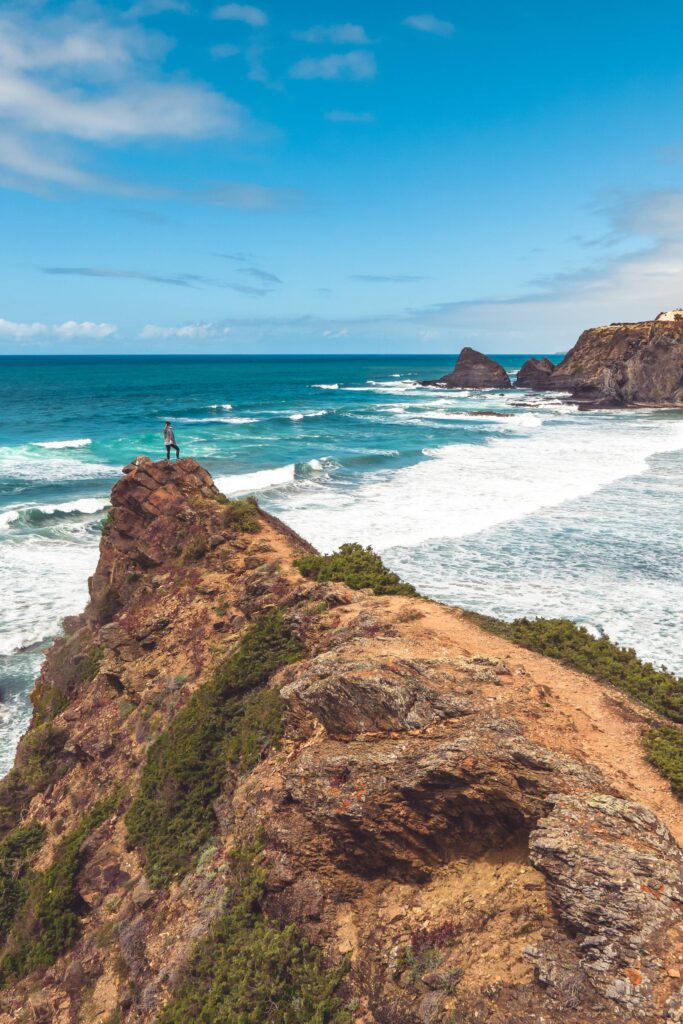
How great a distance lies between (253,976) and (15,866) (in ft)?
20.7

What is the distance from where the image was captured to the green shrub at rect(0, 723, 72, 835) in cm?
1315

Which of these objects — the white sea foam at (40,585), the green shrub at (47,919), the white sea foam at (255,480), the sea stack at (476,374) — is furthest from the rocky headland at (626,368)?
the green shrub at (47,919)

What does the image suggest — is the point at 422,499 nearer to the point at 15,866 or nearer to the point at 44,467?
the point at 15,866

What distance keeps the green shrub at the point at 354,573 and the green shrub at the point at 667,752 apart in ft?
18.2

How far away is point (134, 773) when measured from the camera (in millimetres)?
12047

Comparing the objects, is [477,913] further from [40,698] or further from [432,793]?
[40,698]

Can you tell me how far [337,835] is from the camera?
841cm

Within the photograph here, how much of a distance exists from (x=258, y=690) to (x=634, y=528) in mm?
23725

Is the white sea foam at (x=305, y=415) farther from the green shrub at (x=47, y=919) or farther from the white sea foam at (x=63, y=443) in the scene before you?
the green shrub at (x=47, y=919)

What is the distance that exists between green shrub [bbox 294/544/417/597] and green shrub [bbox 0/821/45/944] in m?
7.16

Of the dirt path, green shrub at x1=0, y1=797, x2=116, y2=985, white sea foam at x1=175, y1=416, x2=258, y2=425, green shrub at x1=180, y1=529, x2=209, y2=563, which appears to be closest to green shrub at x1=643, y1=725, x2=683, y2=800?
the dirt path

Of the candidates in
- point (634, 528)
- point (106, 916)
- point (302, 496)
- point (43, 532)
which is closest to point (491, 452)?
point (302, 496)

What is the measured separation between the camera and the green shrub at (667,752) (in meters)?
8.25

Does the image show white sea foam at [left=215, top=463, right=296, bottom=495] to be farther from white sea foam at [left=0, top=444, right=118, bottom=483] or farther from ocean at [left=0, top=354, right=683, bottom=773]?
white sea foam at [left=0, top=444, right=118, bottom=483]
